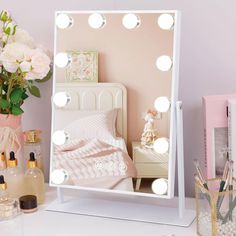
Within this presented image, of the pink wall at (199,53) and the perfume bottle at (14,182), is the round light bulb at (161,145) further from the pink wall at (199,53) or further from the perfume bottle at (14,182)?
the perfume bottle at (14,182)

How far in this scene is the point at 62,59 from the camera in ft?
4.22

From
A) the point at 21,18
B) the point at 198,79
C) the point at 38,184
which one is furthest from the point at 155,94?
the point at 21,18

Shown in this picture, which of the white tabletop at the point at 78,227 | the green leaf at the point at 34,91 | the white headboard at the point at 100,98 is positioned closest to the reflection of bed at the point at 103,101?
the white headboard at the point at 100,98

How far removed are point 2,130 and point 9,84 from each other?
0.44ft

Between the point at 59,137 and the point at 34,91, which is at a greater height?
the point at 34,91

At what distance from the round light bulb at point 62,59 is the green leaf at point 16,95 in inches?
6.3

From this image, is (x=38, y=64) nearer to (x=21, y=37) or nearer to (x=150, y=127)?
(x=21, y=37)

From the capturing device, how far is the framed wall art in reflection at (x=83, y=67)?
4.09 feet

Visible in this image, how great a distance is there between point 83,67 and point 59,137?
20 cm

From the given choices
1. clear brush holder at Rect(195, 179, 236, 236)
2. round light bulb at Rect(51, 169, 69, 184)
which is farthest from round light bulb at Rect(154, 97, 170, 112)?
round light bulb at Rect(51, 169, 69, 184)

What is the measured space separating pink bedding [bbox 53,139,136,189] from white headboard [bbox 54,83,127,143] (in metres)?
0.06

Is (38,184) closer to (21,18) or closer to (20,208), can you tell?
(20,208)

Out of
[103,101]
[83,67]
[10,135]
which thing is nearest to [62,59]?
[83,67]

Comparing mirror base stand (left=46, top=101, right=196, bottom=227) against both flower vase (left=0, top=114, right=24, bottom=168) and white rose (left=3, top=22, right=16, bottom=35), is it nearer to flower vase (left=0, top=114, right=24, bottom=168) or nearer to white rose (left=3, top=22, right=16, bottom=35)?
flower vase (left=0, top=114, right=24, bottom=168)
